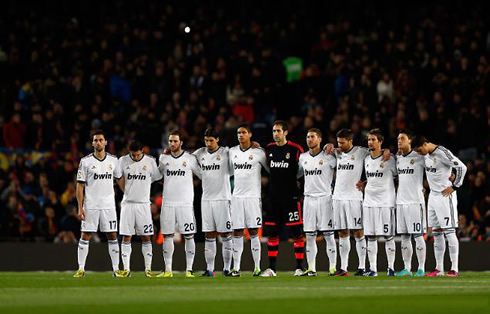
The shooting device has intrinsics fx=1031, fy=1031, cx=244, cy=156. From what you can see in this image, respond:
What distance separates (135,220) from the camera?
1867cm

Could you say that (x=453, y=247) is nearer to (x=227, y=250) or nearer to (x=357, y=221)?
(x=357, y=221)

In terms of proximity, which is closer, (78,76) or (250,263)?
(250,263)

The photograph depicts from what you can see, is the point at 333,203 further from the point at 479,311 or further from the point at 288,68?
the point at 288,68

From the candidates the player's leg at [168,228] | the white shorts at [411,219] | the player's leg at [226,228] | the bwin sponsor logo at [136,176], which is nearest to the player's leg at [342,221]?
the white shorts at [411,219]

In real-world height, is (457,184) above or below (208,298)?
above

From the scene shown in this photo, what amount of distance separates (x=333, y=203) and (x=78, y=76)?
12.6 metres

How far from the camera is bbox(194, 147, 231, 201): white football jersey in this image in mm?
18797

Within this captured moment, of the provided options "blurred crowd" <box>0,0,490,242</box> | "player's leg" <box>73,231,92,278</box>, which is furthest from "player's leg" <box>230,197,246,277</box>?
"blurred crowd" <box>0,0,490,242</box>

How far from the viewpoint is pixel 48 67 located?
29844mm

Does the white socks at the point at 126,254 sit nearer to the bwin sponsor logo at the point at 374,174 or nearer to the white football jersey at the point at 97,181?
the white football jersey at the point at 97,181

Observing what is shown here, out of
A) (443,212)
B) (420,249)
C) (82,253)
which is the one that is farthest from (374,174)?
(82,253)

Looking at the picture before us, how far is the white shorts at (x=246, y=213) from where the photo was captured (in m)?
18.5

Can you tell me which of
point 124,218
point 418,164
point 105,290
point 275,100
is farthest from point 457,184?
point 275,100

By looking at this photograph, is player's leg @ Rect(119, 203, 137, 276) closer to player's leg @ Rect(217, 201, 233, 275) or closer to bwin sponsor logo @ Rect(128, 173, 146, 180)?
bwin sponsor logo @ Rect(128, 173, 146, 180)
